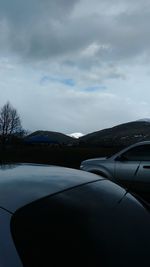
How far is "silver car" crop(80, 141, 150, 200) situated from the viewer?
9.72 meters

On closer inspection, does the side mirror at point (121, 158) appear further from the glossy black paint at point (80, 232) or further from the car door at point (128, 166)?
the glossy black paint at point (80, 232)

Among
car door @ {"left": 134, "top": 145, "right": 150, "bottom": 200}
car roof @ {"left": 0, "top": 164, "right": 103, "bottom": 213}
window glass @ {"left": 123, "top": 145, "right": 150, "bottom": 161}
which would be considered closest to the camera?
car roof @ {"left": 0, "top": 164, "right": 103, "bottom": 213}

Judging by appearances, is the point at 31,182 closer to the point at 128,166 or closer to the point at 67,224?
the point at 67,224

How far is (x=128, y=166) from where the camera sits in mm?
10203

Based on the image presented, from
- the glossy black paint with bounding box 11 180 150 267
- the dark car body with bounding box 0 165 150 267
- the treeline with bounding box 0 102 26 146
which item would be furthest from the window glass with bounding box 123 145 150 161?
the treeline with bounding box 0 102 26 146

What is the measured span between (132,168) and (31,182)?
7.76 metres

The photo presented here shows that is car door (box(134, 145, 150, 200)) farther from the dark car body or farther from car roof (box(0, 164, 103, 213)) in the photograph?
the dark car body

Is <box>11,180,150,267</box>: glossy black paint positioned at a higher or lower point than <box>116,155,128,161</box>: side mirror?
lower

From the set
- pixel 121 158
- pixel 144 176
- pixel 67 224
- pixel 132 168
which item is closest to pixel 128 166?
pixel 132 168

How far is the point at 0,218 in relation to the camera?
206 cm

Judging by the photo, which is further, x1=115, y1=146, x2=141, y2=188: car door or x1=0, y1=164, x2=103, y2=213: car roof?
x1=115, y1=146, x2=141, y2=188: car door

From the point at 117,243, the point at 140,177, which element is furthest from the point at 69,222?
the point at 140,177

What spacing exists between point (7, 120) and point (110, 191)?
329ft

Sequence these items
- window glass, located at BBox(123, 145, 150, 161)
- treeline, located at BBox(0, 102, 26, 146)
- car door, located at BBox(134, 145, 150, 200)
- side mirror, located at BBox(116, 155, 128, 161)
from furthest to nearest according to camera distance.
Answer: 1. treeline, located at BBox(0, 102, 26, 146)
2. side mirror, located at BBox(116, 155, 128, 161)
3. window glass, located at BBox(123, 145, 150, 161)
4. car door, located at BBox(134, 145, 150, 200)
